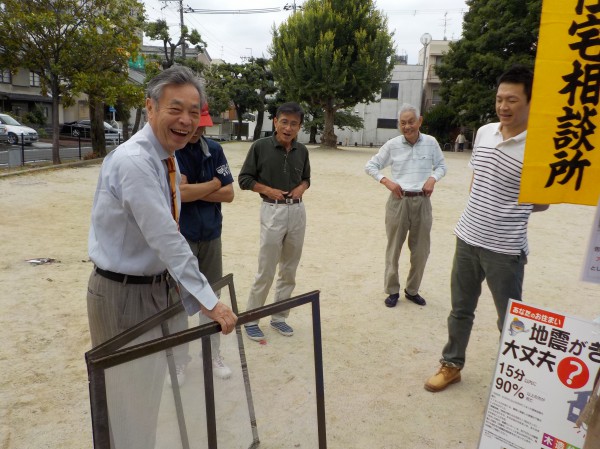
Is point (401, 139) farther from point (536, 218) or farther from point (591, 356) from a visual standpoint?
point (536, 218)

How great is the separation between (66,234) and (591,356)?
6.70 m

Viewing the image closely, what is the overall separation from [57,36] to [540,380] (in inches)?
602

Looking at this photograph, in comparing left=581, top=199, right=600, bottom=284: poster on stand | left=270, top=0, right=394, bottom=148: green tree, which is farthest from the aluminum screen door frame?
left=270, top=0, right=394, bottom=148: green tree

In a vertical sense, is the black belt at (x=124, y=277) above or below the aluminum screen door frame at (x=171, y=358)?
above

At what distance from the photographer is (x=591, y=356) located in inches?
77.7

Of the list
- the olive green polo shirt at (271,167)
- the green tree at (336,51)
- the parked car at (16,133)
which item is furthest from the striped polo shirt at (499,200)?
the green tree at (336,51)

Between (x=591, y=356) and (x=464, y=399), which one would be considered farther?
(x=464, y=399)

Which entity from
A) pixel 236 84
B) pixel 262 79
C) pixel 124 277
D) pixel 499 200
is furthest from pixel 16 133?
pixel 499 200

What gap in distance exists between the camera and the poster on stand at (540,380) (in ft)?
6.54

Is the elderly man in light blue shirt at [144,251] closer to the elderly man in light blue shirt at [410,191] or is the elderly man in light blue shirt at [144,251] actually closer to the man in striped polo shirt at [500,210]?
the man in striped polo shirt at [500,210]

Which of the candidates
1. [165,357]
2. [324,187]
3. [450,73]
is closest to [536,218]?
[324,187]

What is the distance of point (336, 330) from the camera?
13.1ft

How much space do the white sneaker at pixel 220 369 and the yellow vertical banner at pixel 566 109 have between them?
1565mm

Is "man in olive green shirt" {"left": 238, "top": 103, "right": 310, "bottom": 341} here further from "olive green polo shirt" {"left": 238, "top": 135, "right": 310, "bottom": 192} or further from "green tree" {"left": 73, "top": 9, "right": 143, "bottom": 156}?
"green tree" {"left": 73, "top": 9, "right": 143, "bottom": 156}
